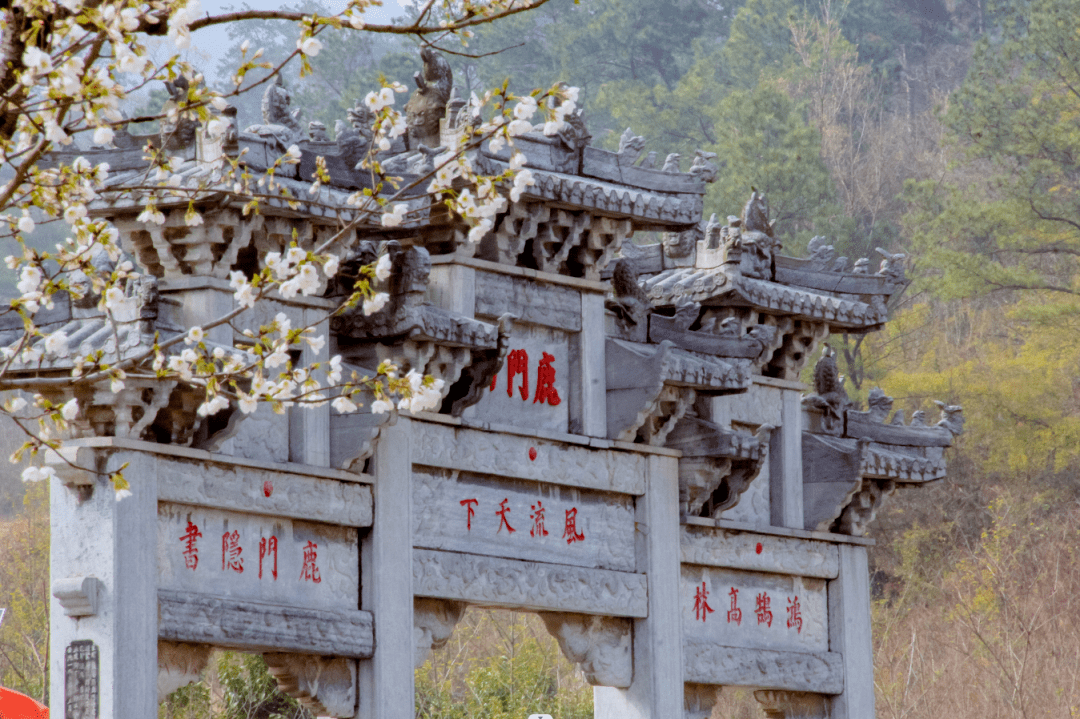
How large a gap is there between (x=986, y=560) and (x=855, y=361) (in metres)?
6.17

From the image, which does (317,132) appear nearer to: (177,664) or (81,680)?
(177,664)

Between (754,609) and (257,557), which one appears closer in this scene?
(257,557)

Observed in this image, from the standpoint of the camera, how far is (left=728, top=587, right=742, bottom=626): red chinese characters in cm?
1034

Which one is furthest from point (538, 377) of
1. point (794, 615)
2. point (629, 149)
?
point (794, 615)

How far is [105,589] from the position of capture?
7227 millimetres

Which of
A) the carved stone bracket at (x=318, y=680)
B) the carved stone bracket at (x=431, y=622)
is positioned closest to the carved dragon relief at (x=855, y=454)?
the carved stone bracket at (x=431, y=622)

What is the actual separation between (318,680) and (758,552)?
3248mm

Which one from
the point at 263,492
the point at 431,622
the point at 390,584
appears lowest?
the point at 431,622

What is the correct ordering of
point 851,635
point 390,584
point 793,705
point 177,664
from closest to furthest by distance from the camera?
point 177,664 < point 390,584 < point 793,705 < point 851,635

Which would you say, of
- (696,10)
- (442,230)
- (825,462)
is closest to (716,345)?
(825,462)

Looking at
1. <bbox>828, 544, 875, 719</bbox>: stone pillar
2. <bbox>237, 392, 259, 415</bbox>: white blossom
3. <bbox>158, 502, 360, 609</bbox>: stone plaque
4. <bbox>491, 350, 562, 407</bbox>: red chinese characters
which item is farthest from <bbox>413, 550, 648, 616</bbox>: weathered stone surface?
<bbox>237, 392, 259, 415</bbox>: white blossom

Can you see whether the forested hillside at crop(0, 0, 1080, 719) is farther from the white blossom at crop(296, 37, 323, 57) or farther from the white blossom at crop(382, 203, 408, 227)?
the white blossom at crop(296, 37, 323, 57)

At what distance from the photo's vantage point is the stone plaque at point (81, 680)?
7.18 m

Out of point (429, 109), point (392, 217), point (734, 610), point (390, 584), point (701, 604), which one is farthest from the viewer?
point (734, 610)
